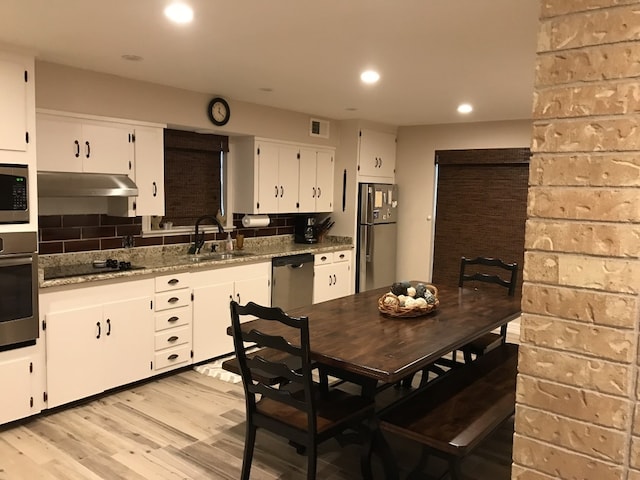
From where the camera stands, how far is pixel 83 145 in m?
3.83

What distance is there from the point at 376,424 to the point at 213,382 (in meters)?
1.98

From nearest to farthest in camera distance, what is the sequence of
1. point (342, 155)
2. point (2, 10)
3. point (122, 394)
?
point (2, 10)
point (122, 394)
point (342, 155)

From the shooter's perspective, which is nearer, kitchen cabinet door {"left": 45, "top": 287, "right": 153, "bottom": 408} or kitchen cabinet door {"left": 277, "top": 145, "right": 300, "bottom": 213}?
kitchen cabinet door {"left": 45, "top": 287, "right": 153, "bottom": 408}

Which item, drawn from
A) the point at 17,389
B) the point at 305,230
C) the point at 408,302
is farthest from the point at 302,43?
the point at 305,230

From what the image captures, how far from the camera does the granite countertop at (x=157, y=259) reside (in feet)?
11.9

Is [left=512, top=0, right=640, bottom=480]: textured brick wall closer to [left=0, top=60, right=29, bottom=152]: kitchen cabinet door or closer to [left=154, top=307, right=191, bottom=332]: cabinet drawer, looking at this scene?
[left=0, top=60, right=29, bottom=152]: kitchen cabinet door

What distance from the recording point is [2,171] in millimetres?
3119

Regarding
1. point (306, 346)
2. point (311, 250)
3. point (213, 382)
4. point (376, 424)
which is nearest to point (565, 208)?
point (306, 346)

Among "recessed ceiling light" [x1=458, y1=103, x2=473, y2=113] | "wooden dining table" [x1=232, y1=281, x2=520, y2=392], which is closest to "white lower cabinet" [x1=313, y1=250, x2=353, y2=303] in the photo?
"wooden dining table" [x1=232, y1=281, x2=520, y2=392]

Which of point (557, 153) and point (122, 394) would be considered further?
point (122, 394)

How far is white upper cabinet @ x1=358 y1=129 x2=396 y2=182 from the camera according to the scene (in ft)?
20.3

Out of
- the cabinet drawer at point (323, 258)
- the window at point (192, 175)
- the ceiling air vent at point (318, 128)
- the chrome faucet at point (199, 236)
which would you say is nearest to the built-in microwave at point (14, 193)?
the window at point (192, 175)

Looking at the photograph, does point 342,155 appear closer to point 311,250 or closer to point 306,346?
point 311,250

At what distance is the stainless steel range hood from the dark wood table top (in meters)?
1.60
